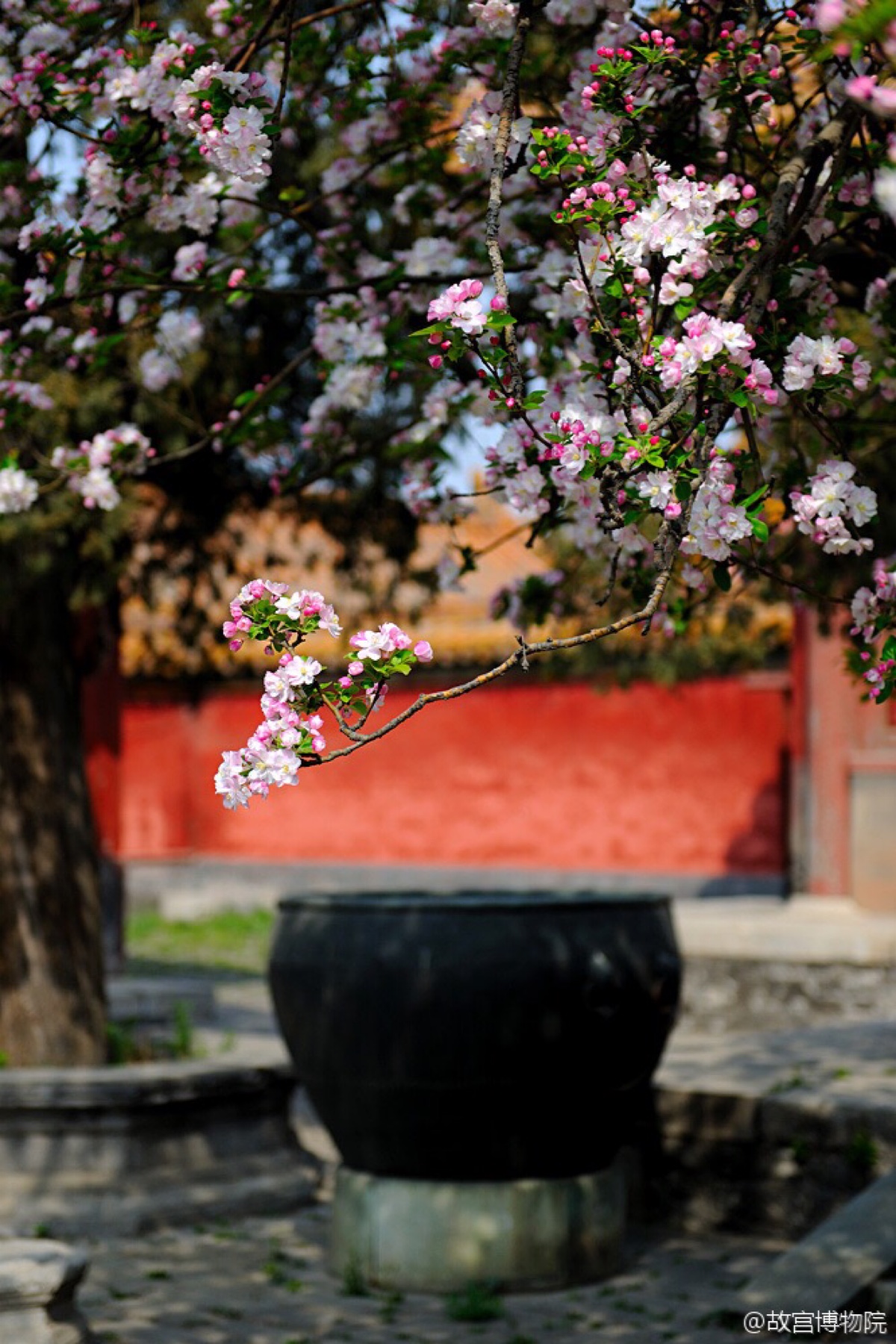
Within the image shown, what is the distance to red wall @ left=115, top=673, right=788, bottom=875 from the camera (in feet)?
49.7

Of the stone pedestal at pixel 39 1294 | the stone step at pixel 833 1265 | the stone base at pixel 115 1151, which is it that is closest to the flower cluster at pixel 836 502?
the stone step at pixel 833 1265

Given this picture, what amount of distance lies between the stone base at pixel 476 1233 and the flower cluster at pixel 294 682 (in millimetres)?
2677

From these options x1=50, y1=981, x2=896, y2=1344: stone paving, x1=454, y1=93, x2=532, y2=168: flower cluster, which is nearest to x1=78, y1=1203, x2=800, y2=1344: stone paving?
x1=50, y1=981, x2=896, y2=1344: stone paving

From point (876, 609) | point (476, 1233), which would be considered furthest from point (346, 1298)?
point (876, 609)

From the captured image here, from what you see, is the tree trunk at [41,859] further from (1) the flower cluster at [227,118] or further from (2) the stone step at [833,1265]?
(1) the flower cluster at [227,118]

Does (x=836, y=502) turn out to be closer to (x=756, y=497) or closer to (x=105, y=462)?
(x=756, y=497)

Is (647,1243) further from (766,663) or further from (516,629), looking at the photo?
(766,663)

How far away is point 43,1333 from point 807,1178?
2537 mm

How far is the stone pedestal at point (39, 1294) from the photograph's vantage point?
13.5 ft

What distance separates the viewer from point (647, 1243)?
5.78m

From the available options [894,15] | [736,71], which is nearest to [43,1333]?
[736,71]

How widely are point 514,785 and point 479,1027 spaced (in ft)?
38.2

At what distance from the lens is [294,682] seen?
270cm

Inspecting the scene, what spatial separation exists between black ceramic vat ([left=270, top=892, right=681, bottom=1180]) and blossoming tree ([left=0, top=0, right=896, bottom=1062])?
97cm
